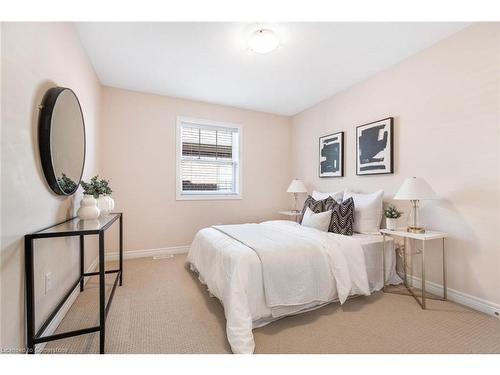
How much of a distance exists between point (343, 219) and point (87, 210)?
2509 millimetres

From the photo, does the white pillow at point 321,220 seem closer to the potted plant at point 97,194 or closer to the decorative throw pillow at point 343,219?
the decorative throw pillow at point 343,219

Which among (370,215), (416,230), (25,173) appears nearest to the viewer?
(25,173)

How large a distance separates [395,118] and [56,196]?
11.2ft

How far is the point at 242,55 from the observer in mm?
2615

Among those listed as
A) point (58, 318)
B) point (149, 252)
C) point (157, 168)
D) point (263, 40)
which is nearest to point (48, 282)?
point (58, 318)

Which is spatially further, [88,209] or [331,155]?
[331,155]

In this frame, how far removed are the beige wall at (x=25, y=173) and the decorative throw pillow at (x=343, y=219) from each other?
2561mm

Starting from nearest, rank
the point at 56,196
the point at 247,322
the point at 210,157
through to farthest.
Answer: the point at 247,322
the point at 56,196
the point at 210,157

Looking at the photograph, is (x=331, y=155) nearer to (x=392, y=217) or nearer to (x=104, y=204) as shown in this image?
(x=392, y=217)

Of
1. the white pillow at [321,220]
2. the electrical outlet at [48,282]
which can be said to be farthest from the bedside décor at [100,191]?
the white pillow at [321,220]
